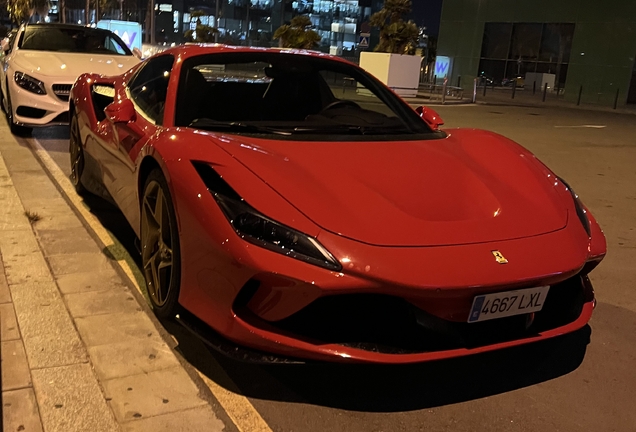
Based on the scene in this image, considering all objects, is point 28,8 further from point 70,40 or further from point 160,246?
point 160,246

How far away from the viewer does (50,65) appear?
7.72 m

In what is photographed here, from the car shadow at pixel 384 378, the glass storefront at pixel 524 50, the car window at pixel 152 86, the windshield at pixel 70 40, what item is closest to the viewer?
the car shadow at pixel 384 378

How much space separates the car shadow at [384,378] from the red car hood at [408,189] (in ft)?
1.90

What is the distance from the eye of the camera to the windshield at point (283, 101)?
3406 millimetres

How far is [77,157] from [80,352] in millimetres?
2747

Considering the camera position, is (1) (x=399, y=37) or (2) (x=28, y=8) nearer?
(1) (x=399, y=37)

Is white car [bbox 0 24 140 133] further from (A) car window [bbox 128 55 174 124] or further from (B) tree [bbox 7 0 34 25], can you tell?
(B) tree [bbox 7 0 34 25]

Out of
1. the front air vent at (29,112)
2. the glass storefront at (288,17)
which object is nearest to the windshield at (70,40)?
the front air vent at (29,112)

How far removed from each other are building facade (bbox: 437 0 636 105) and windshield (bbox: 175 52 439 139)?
2327cm

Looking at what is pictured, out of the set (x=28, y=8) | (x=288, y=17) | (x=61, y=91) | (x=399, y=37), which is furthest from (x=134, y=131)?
(x=288, y=17)

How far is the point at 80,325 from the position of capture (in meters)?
3.09

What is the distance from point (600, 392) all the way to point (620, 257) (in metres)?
2.19

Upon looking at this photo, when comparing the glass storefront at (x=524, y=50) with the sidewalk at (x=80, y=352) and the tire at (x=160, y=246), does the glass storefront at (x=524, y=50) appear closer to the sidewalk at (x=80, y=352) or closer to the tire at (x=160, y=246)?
the sidewalk at (x=80, y=352)

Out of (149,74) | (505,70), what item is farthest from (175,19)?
(149,74)
